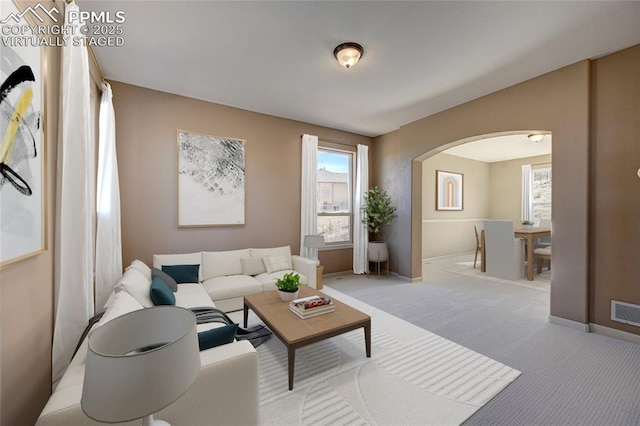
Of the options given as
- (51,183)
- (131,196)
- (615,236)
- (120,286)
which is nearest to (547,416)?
(615,236)

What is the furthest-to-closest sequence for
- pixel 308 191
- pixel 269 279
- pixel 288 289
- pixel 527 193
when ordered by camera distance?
1. pixel 527 193
2. pixel 308 191
3. pixel 269 279
4. pixel 288 289

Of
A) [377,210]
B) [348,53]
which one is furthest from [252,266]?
[348,53]

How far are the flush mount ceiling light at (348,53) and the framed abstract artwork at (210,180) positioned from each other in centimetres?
226

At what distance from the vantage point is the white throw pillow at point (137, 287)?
7.11 ft

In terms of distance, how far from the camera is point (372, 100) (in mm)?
4020

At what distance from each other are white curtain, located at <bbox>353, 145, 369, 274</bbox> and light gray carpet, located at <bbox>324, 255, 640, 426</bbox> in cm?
87

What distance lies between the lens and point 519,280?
504cm

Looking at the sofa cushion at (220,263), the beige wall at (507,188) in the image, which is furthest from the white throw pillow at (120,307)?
the beige wall at (507,188)

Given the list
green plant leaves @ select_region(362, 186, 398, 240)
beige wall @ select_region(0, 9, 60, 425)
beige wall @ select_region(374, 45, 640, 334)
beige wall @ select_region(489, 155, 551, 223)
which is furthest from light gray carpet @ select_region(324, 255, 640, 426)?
beige wall @ select_region(489, 155, 551, 223)

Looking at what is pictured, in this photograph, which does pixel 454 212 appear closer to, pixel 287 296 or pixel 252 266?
pixel 252 266

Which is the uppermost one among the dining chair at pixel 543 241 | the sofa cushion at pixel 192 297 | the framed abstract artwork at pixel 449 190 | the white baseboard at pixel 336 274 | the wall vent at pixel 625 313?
the framed abstract artwork at pixel 449 190

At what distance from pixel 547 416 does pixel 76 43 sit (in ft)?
13.5

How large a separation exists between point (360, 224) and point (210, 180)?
3.13 m

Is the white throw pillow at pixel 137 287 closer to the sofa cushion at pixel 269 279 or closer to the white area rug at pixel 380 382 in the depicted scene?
the white area rug at pixel 380 382
